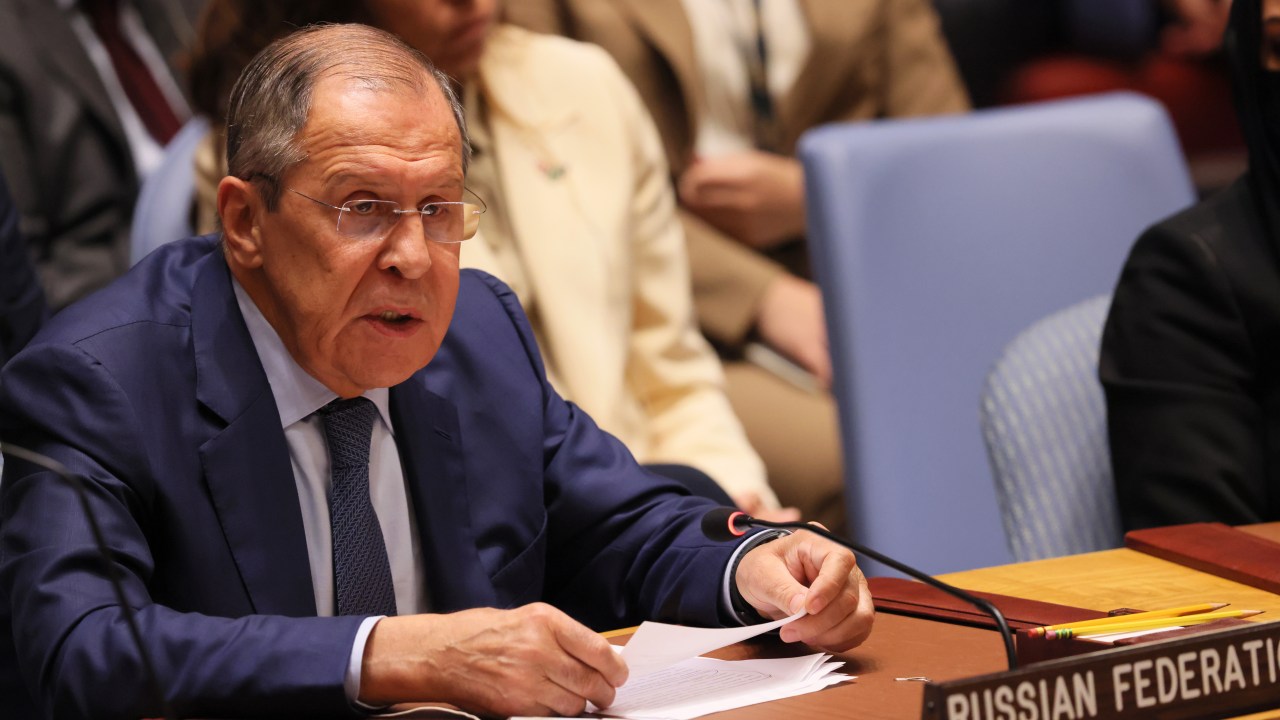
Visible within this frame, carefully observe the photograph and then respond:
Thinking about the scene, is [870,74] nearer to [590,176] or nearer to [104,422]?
[590,176]

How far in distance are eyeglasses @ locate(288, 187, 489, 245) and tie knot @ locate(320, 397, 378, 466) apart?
0.60 feet

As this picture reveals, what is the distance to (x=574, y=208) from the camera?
240 cm

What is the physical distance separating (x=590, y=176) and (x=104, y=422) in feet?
4.13

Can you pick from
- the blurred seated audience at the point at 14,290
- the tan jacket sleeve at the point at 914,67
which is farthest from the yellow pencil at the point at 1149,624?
the tan jacket sleeve at the point at 914,67

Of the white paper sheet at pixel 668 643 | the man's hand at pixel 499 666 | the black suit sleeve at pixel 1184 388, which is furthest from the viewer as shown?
the black suit sleeve at pixel 1184 388

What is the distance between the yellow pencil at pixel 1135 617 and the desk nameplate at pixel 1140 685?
4.9 inches

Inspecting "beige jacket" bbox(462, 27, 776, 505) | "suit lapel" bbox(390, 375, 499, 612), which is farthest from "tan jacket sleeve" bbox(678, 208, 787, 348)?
"suit lapel" bbox(390, 375, 499, 612)

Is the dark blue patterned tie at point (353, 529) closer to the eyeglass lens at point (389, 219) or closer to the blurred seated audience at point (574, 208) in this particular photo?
the eyeglass lens at point (389, 219)

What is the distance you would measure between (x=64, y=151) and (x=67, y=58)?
0.25m

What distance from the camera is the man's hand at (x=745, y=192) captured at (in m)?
3.10

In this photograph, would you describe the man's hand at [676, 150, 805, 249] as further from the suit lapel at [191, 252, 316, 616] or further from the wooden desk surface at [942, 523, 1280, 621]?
the suit lapel at [191, 252, 316, 616]

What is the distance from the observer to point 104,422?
4.20 ft

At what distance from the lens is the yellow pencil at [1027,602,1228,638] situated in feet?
3.87

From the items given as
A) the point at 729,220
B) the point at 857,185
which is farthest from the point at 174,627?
the point at 729,220
